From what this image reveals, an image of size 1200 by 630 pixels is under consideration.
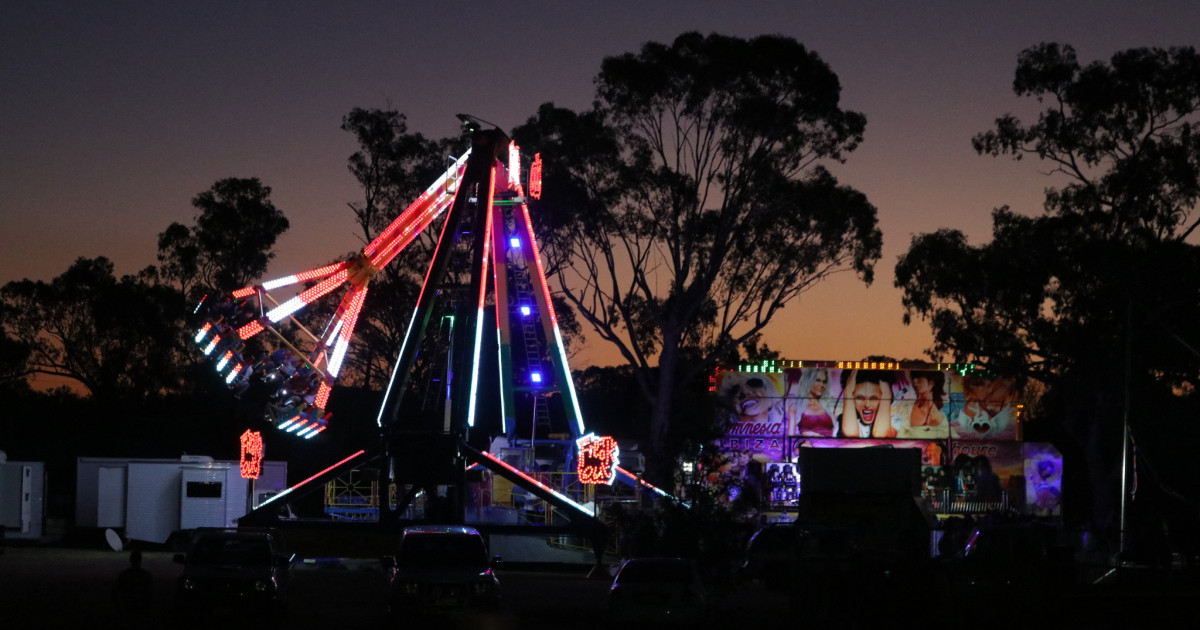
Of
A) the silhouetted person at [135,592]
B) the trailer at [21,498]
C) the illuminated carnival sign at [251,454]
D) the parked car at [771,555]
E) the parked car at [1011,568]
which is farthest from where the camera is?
the trailer at [21,498]

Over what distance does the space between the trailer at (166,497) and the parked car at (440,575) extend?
74.0 feet

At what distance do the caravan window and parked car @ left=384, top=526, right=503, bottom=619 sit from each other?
22.6 metres

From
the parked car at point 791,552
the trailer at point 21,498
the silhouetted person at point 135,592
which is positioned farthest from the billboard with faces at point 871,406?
the silhouetted person at point 135,592

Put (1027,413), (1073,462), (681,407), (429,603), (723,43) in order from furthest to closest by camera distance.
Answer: (1027,413) < (1073,462) < (681,407) < (723,43) < (429,603)

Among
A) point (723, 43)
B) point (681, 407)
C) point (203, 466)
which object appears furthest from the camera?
point (681, 407)

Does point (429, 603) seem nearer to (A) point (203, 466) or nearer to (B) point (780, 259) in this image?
(A) point (203, 466)

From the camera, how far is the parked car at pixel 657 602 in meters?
20.5

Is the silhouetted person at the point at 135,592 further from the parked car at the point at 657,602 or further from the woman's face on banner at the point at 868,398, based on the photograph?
the woman's face on banner at the point at 868,398

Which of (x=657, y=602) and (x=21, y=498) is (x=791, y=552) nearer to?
(x=657, y=602)

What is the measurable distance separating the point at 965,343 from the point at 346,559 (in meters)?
27.5

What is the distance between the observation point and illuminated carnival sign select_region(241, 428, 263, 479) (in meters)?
41.2

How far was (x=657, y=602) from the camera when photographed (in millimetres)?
20562

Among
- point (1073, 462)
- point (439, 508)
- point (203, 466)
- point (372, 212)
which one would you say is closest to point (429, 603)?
point (439, 508)

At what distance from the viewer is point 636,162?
52.8 meters
